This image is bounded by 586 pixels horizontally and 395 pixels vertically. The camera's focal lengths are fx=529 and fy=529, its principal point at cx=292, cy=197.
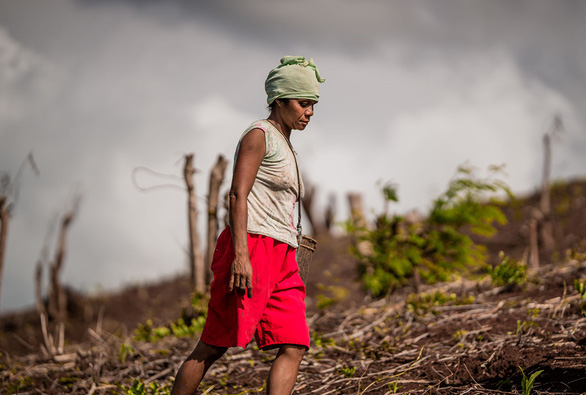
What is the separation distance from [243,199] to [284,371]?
850 mm

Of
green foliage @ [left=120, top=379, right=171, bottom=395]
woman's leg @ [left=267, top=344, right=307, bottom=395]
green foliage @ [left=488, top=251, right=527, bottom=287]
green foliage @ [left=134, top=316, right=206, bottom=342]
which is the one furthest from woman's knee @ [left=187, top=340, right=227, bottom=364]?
green foliage @ [left=488, top=251, right=527, bottom=287]

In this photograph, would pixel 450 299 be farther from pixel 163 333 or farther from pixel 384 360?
pixel 163 333

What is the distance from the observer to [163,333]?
205 inches

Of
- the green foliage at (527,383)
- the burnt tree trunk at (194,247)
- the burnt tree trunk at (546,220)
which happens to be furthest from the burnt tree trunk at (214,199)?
the burnt tree trunk at (546,220)

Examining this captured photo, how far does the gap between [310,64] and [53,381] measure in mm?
3387

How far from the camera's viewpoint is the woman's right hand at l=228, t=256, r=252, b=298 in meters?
2.50

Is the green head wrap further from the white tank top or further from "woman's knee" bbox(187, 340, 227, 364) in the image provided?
"woman's knee" bbox(187, 340, 227, 364)

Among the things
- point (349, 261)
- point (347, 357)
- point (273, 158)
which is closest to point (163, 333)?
point (347, 357)

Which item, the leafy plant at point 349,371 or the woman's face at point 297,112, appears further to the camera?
the leafy plant at point 349,371

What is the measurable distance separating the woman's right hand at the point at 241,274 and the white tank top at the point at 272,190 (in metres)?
0.20

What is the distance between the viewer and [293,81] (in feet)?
8.99

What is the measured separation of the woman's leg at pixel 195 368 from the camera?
2.62 m

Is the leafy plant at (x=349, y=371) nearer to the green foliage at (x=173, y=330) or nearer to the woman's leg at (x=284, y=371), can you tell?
the woman's leg at (x=284, y=371)

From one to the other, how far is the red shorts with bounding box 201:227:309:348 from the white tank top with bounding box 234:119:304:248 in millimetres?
57
